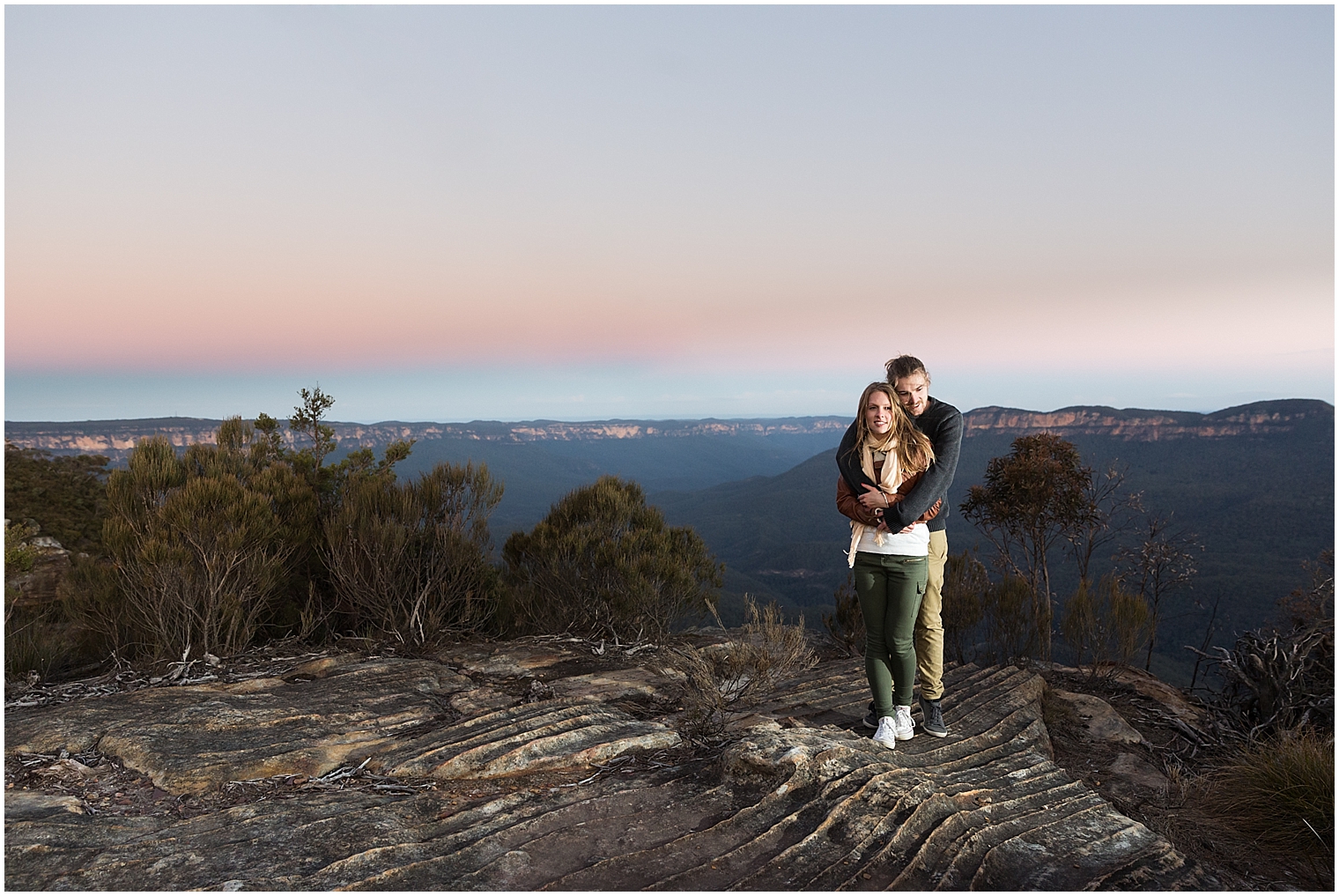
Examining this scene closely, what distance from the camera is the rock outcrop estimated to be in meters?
2.46

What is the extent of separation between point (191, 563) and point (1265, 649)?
23.9ft

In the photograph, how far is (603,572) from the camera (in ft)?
20.5

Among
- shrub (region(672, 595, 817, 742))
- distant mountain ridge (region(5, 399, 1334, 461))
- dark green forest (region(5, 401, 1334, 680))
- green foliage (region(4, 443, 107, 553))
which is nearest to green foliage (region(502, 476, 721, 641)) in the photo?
dark green forest (region(5, 401, 1334, 680))

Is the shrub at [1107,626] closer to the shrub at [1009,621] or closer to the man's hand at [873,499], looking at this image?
the shrub at [1009,621]

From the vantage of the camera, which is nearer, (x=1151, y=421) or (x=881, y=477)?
(x=881, y=477)

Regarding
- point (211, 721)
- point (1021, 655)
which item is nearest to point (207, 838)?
point (211, 721)

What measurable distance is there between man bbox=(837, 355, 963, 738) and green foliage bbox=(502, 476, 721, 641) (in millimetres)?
2522

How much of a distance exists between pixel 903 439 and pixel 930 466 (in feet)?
0.58

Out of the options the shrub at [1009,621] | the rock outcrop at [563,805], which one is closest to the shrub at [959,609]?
the shrub at [1009,621]

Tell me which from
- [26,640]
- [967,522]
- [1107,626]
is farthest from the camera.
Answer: [967,522]

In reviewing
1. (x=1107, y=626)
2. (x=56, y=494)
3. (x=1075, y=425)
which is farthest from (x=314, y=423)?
(x=1075, y=425)

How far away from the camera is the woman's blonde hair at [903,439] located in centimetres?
336

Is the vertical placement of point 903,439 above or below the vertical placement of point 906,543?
above

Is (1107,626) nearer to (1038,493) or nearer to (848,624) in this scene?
(848,624)
